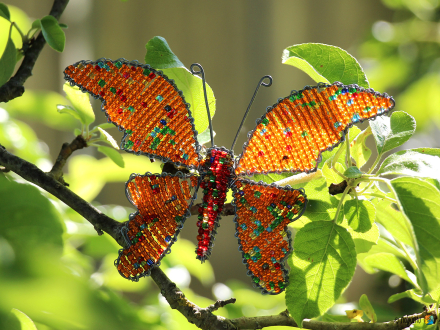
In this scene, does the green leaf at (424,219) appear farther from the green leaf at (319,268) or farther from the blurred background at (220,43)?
the blurred background at (220,43)

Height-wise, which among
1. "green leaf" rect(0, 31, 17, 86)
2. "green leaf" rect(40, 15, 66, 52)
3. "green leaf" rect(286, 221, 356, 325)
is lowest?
"green leaf" rect(286, 221, 356, 325)

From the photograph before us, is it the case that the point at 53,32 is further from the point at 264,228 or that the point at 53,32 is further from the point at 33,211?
the point at 264,228

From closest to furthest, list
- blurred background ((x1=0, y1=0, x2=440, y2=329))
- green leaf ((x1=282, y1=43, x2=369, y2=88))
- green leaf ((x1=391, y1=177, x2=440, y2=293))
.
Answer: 1. green leaf ((x1=391, y1=177, x2=440, y2=293))
2. green leaf ((x1=282, y1=43, x2=369, y2=88))
3. blurred background ((x1=0, y1=0, x2=440, y2=329))

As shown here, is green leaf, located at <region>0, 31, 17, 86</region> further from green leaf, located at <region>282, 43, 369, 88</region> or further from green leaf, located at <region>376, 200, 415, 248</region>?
green leaf, located at <region>376, 200, 415, 248</region>

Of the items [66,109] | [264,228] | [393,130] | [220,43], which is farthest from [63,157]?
[220,43]

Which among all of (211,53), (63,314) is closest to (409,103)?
(63,314)

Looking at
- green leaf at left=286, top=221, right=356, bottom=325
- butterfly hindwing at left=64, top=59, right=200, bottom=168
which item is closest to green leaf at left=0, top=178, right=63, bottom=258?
butterfly hindwing at left=64, top=59, right=200, bottom=168
